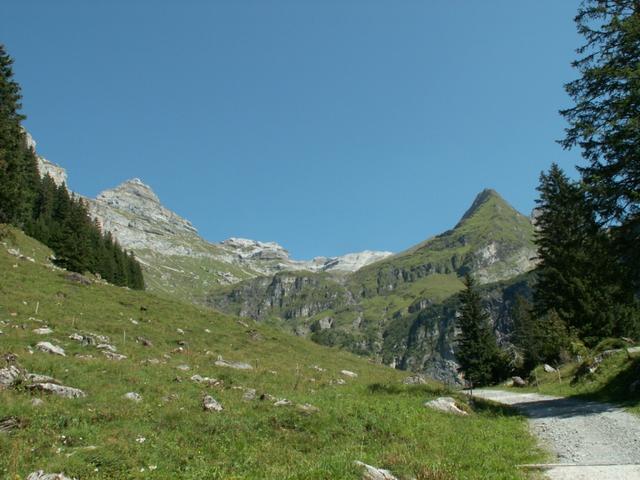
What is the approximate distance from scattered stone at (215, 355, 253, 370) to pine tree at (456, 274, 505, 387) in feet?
122

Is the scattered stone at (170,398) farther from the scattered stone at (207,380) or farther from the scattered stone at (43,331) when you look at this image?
the scattered stone at (43,331)

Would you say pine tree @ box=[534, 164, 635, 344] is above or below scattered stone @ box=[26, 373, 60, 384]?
above

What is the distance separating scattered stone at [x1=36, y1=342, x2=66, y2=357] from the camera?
20.9m

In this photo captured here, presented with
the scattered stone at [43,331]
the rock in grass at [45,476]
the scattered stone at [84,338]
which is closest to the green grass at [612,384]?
the rock in grass at [45,476]

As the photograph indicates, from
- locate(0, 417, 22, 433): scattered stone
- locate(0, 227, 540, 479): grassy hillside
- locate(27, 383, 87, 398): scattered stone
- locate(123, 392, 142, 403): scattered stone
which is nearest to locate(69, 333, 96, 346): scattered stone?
locate(0, 227, 540, 479): grassy hillside

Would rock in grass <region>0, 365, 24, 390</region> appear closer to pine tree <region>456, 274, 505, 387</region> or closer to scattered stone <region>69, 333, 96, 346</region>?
scattered stone <region>69, 333, 96, 346</region>

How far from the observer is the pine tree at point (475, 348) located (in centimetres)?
5903

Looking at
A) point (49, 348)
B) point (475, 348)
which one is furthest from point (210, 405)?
point (475, 348)

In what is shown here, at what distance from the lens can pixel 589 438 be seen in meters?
13.6

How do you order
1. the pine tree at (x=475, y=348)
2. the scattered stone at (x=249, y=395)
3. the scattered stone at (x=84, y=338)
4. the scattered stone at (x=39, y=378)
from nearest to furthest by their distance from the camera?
the scattered stone at (x=39, y=378) < the scattered stone at (x=249, y=395) < the scattered stone at (x=84, y=338) < the pine tree at (x=475, y=348)

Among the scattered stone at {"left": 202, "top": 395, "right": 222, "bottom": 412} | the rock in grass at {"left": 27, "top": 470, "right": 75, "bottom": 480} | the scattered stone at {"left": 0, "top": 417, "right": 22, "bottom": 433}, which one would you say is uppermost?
the scattered stone at {"left": 202, "top": 395, "right": 222, "bottom": 412}

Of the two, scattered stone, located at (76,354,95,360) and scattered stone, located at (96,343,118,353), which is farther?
scattered stone, located at (96,343,118,353)

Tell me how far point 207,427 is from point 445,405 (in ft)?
33.1

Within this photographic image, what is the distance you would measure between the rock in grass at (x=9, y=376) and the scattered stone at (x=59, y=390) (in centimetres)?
77
